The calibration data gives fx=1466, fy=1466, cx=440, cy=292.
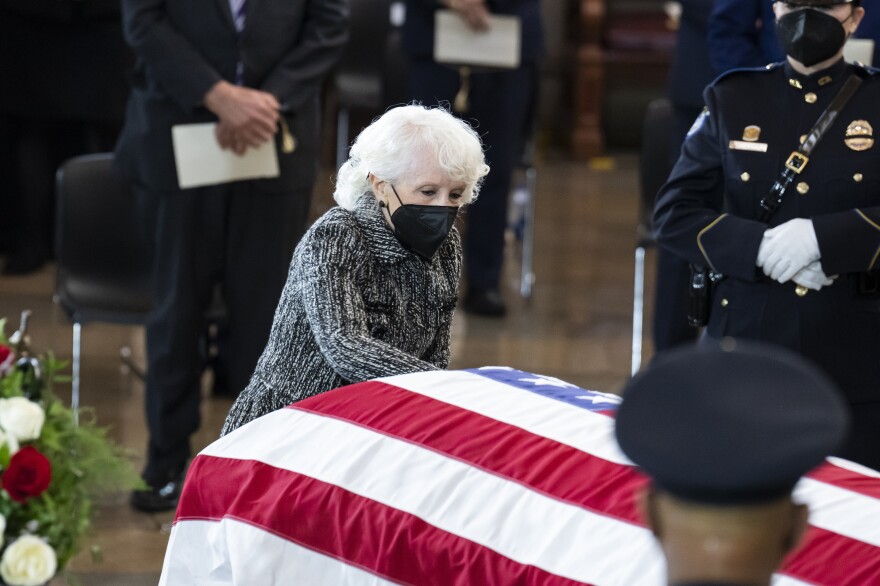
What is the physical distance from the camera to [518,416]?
2205 mm

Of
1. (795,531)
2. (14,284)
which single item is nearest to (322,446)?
(795,531)

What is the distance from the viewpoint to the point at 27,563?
2029 millimetres

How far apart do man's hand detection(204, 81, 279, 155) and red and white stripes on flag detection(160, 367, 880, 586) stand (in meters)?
1.66

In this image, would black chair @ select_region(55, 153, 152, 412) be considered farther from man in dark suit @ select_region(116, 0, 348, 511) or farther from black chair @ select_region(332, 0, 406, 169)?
black chair @ select_region(332, 0, 406, 169)

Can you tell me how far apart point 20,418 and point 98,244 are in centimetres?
240

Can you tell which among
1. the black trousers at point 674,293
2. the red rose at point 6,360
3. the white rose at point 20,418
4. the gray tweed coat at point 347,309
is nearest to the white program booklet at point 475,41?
the black trousers at point 674,293

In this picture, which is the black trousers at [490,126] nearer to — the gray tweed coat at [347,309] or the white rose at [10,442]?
the gray tweed coat at [347,309]

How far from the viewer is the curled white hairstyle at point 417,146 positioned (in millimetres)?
2604

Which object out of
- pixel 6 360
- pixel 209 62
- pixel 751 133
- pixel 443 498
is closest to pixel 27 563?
pixel 6 360

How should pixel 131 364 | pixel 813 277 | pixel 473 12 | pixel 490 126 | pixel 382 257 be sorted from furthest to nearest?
pixel 490 126 < pixel 473 12 < pixel 131 364 < pixel 813 277 < pixel 382 257

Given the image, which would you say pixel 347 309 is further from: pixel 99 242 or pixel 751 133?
pixel 99 242

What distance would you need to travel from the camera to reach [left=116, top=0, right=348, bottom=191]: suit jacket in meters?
3.85

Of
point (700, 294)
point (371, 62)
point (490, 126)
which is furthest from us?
point (371, 62)

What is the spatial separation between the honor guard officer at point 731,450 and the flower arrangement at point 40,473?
1402 millimetres
